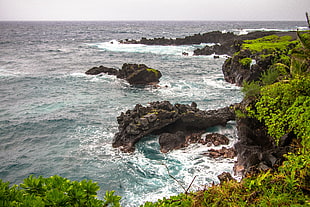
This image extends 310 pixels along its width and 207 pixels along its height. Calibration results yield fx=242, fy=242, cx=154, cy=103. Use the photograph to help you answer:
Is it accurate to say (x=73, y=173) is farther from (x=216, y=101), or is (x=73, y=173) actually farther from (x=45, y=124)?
(x=216, y=101)

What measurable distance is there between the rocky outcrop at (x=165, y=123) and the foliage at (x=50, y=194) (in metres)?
12.7

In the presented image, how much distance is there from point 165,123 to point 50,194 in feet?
47.8

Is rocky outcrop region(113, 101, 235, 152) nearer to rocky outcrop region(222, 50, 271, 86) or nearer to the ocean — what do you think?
the ocean

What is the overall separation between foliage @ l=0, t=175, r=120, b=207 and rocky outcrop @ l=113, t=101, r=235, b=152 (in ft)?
41.8

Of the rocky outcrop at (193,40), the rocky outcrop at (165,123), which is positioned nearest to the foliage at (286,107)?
the rocky outcrop at (165,123)

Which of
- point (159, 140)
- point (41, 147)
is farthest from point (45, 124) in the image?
point (159, 140)

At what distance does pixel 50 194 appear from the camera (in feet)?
11.1

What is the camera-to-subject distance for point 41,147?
17828 mm

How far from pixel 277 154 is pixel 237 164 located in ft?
13.6

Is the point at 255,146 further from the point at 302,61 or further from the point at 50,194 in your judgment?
the point at 50,194

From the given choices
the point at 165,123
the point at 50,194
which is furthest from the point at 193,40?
the point at 50,194

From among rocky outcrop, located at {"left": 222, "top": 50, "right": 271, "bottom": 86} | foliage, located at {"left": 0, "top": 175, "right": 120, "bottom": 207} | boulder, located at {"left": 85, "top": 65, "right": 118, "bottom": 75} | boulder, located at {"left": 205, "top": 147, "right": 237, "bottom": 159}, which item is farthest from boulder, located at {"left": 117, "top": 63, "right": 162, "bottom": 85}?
foliage, located at {"left": 0, "top": 175, "right": 120, "bottom": 207}

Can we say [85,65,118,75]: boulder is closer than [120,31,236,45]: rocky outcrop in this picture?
Yes

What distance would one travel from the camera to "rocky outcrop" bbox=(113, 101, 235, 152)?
16.9 m
